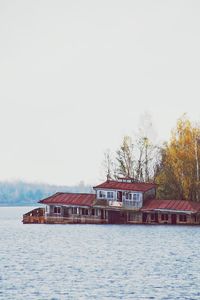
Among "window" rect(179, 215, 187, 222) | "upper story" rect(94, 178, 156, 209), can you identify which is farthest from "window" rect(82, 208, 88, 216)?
"window" rect(179, 215, 187, 222)

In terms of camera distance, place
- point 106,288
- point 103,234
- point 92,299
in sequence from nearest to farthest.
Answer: point 92,299 < point 106,288 < point 103,234

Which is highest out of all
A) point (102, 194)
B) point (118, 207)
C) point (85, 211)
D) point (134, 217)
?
point (102, 194)

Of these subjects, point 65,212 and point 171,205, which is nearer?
point 171,205

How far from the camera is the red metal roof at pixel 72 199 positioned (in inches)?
4586

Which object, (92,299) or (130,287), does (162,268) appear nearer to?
(130,287)

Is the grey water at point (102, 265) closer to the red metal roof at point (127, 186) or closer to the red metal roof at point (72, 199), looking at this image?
the red metal roof at point (127, 186)

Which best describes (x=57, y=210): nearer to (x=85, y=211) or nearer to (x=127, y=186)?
(x=85, y=211)

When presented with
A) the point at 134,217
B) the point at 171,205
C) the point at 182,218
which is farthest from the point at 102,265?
the point at 134,217

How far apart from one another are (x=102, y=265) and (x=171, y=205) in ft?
163

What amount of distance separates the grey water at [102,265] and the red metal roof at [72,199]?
18.4 meters

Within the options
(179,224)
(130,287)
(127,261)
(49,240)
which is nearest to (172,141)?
(179,224)

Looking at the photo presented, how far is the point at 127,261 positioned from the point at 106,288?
14939mm

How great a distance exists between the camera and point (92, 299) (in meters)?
44.1

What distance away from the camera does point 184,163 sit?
110500mm
